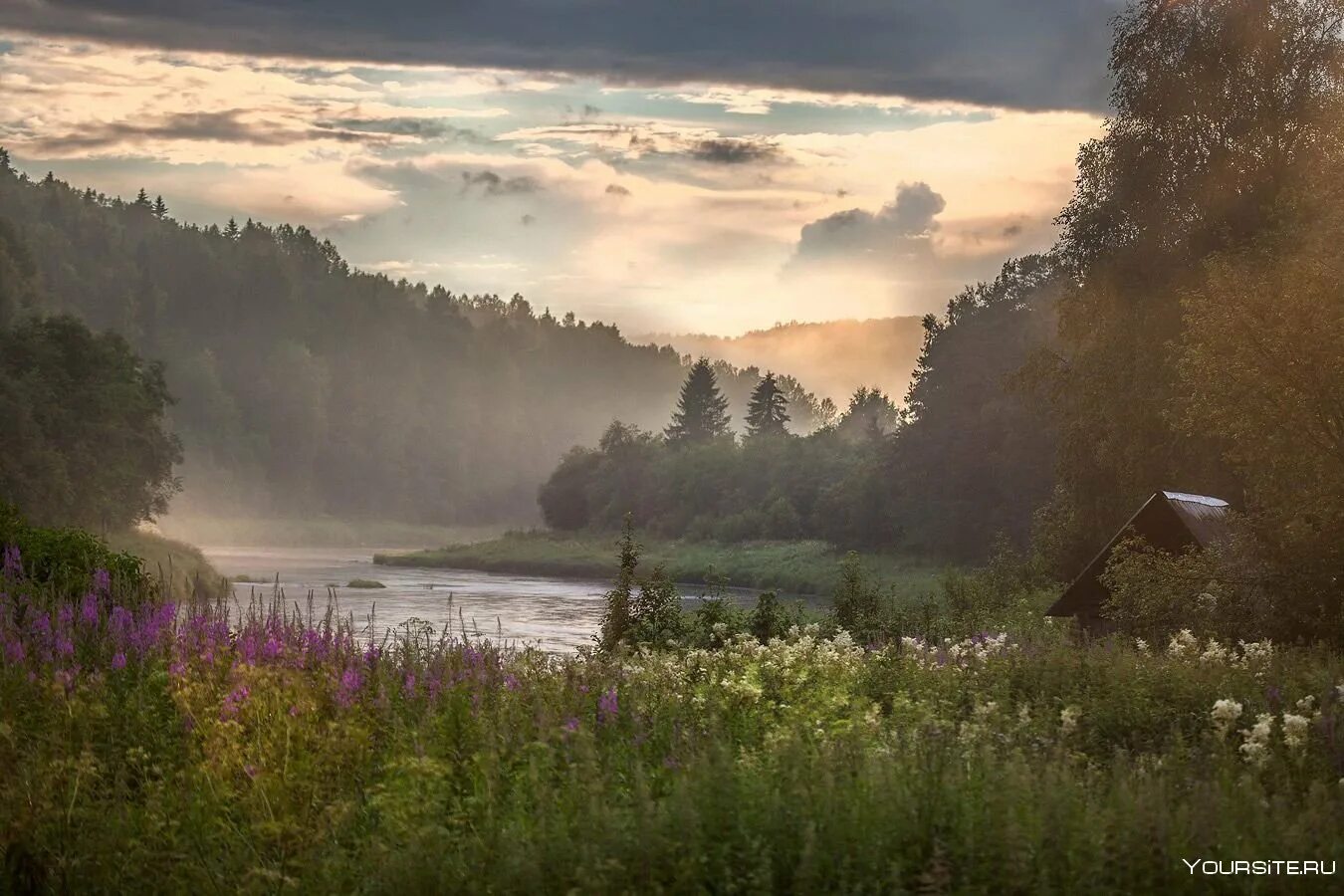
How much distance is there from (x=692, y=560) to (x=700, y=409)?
4265 centimetres

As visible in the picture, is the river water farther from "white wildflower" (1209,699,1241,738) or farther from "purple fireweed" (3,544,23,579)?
"white wildflower" (1209,699,1241,738)

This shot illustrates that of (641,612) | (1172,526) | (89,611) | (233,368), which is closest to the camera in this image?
(89,611)

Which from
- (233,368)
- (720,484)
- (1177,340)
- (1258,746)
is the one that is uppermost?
(233,368)

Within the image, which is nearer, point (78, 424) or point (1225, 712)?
point (1225, 712)

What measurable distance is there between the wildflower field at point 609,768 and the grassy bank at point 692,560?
40.7 meters

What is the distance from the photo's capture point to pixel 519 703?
1012 centimetres

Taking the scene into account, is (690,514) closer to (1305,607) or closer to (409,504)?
(1305,607)

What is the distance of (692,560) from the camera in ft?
259

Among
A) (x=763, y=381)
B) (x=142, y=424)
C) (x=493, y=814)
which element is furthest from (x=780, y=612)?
(x=763, y=381)

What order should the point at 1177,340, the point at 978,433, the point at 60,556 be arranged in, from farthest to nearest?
the point at 978,433, the point at 1177,340, the point at 60,556

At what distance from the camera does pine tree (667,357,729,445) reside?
387ft

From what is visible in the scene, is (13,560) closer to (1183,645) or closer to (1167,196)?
(1183,645)

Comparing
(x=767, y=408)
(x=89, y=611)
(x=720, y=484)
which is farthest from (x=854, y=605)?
(x=767, y=408)

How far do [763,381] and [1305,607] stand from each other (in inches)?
4034
